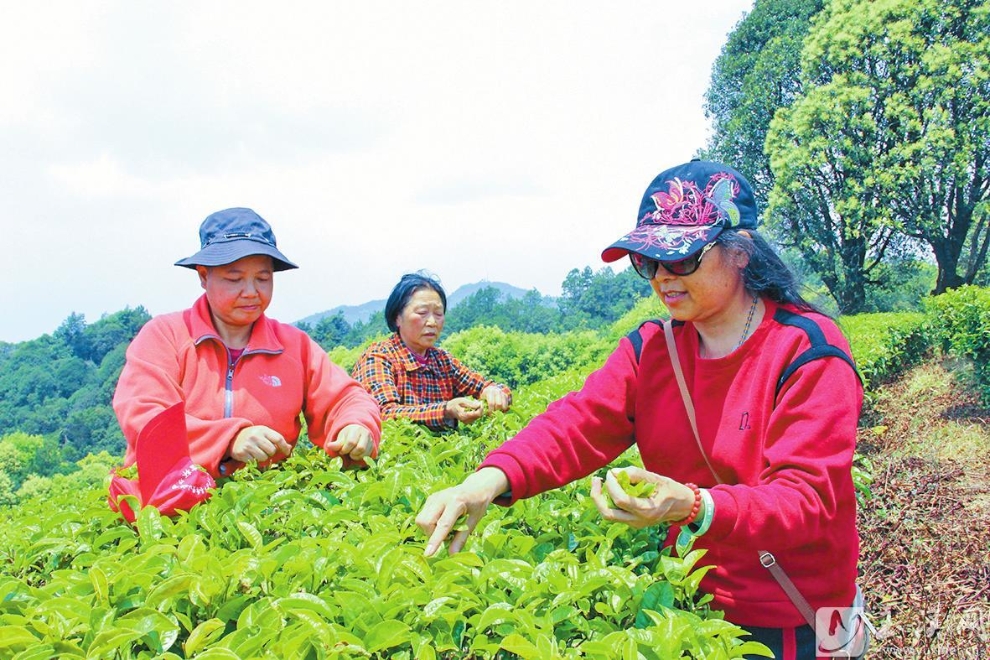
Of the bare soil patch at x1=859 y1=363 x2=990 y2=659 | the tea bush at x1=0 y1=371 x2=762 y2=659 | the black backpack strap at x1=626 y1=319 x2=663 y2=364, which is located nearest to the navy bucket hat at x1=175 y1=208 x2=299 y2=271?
the tea bush at x1=0 y1=371 x2=762 y2=659

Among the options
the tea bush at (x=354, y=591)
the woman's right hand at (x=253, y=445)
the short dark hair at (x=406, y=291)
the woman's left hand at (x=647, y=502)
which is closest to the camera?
the tea bush at (x=354, y=591)

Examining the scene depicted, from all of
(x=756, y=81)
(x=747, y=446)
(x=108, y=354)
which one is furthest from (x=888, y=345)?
(x=108, y=354)

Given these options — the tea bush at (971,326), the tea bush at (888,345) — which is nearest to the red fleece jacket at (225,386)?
the tea bush at (888,345)

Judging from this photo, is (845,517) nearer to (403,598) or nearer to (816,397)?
(816,397)

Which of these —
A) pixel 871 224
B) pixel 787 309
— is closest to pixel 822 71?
pixel 871 224

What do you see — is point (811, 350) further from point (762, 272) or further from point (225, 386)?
point (225, 386)

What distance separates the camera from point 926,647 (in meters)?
3.71

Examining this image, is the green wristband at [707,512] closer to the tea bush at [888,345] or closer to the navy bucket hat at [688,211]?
the navy bucket hat at [688,211]

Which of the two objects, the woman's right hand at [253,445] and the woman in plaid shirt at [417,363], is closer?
the woman's right hand at [253,445]

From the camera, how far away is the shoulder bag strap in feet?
5.46

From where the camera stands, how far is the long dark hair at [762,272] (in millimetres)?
1838

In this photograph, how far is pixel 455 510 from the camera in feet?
5.32

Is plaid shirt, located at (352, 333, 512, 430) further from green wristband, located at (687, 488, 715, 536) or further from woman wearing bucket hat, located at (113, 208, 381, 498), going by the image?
green wristband, located at (687, 488, 715, 536)

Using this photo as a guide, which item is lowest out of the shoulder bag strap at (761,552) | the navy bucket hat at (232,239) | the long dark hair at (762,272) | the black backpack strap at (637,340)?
the shoulder bag strap at (761,552)
